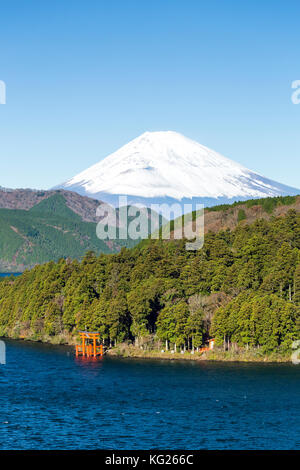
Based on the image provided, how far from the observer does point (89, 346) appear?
346 feet

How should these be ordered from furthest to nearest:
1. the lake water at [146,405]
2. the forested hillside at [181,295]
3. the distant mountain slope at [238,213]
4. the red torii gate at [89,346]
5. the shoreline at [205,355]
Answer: the distant mountain slope at [238,213], the red torii gate at [89,346], the forested hillside at [181,295], the shoreline at [205,355], the lake water at [146,405]

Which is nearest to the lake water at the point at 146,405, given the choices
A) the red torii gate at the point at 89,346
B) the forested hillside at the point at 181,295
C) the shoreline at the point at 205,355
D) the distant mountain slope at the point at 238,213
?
the shoreline at the point at 205,355

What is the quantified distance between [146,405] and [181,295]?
40.5 m

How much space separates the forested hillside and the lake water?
578 centimetres

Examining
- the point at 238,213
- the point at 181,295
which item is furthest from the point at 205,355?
the point at 238,213

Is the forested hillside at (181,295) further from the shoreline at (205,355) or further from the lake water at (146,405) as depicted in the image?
the lake water at (146,405)

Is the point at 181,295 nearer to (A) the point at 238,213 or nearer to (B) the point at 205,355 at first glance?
(B) the point at 205,355

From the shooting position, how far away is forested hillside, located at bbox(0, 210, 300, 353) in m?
97.1

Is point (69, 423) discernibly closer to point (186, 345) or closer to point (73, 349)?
point (186, 345)

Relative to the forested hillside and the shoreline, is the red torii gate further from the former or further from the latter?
the forested hillside

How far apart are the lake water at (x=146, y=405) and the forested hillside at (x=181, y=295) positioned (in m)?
5.78

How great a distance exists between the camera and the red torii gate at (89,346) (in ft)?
342

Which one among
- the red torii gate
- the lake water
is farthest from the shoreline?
the lake water
